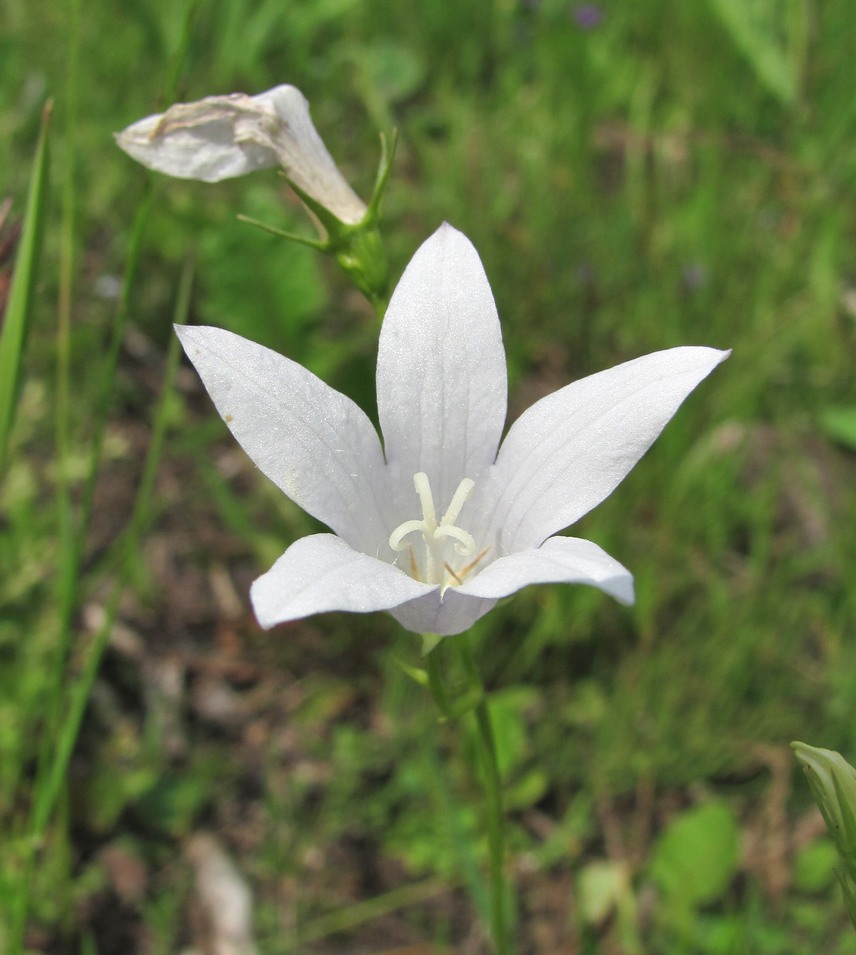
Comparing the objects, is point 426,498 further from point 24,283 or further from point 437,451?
point 24,283

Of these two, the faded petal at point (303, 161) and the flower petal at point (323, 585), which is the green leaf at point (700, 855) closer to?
the flower petal at point (323, 585)

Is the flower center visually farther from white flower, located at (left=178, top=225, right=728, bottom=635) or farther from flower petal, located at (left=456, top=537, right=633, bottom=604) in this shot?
flower petal, located at (left=456, top=537, right=633, bottom=604)

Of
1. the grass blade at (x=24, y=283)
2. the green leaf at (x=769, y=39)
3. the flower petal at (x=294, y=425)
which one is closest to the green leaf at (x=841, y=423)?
the green leaf at (x=769, y=39)

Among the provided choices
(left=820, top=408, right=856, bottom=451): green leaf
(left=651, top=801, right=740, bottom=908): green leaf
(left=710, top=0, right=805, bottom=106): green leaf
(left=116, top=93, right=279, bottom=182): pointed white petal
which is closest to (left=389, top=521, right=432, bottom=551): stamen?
(left=116, top=93, right=279, bottom=182): pointed white petal

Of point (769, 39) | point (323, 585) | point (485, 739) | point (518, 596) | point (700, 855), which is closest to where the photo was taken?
point (323, 585)

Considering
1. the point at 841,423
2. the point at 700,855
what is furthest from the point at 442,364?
the point at 841,423

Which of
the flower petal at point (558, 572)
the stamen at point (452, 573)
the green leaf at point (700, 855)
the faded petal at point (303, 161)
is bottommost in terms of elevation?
the green leaf at point (700, 855)

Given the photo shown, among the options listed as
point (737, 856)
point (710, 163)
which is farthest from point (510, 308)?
point (737, 856)
